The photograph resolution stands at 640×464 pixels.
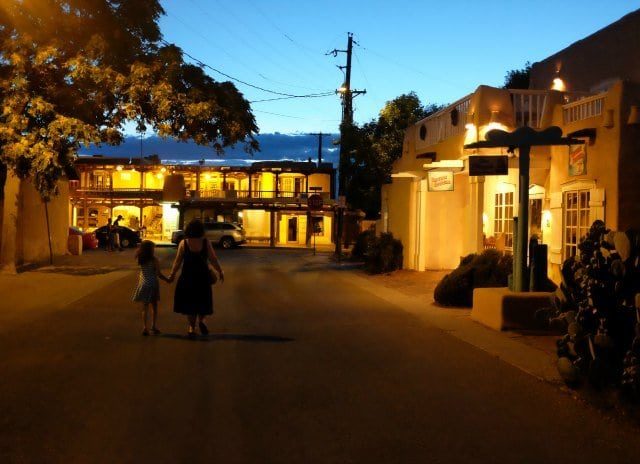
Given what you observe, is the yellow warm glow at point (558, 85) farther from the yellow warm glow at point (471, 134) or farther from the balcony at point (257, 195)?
the balcony at point (257, 195)

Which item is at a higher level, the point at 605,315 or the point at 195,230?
the point at 195,230

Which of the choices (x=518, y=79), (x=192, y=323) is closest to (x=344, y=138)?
(x=518, y=79)

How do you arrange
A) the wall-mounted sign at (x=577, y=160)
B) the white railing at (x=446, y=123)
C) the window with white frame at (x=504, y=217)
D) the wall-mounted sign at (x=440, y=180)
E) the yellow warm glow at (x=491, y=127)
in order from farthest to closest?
1. the window with white frame at (x=504, y=217)
2. the white railing at (x=446, y=123)
3. the wall-mounted sign at (x=440, y=180)
4. the yellow warm glow at (x=491, y=127)
5. the wall-mounted sign at (x=577, y=160)

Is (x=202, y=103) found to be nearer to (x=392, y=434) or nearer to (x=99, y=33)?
(x=99, y=33)

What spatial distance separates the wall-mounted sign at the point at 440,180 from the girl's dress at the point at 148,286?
963cm

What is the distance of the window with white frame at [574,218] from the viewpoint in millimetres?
14242

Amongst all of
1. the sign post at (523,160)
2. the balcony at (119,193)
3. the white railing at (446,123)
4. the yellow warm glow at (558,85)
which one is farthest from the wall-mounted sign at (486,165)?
the balcony at (119,193)

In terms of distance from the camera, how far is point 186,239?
10.5 meters

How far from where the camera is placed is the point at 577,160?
47.1ft

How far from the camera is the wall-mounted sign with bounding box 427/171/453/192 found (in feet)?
60.8

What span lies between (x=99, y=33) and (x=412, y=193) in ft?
34.5

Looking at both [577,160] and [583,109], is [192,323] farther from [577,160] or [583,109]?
[583,109]

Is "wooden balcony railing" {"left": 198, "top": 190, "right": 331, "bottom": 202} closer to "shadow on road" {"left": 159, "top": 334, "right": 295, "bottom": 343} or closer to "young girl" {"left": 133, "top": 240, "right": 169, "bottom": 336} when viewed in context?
"young girl" {"left": 133, "top": 240, "right": 169, "bottom": 336}

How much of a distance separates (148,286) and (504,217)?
38.6 ft
